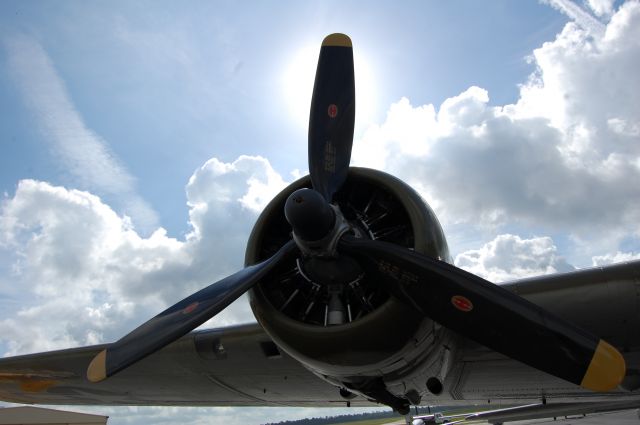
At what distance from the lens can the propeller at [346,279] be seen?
14.3 ft

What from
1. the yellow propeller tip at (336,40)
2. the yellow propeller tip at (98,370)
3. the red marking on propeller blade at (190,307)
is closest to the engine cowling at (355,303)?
the red marking on propeller blade at (190,307)

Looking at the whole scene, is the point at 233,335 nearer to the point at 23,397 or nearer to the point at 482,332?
the point at 482,332

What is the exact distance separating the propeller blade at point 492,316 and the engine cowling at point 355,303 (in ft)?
1.07

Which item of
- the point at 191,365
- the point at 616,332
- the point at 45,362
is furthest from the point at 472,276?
the point at 45,362

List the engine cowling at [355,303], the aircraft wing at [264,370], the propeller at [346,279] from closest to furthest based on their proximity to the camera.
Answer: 1. the propeller at [346,279]
2. the engine cowling at [355,303]
3. the aircraft wing at [264,370]

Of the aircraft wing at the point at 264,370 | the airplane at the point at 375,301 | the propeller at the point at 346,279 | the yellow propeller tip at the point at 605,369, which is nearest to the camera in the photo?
the yellow propeller tip at the point at 605,369

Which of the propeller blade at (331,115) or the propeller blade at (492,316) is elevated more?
the propeller blade at (331,115)

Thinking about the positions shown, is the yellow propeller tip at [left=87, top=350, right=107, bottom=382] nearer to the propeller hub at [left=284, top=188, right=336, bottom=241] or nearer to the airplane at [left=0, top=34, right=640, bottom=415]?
the airplane at [left=0, top=34, right=640, bottom=415]

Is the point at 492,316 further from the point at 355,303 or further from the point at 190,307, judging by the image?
the point at 190,307

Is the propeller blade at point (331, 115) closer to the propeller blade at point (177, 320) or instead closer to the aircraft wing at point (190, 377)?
the propeller blade at point (177, 320)

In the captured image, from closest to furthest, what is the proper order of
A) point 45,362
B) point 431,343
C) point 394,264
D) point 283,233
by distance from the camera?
1. point 394,264
2. point 431,343
3. point 283,233
4. point 45,362

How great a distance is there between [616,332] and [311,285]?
12.4 feet

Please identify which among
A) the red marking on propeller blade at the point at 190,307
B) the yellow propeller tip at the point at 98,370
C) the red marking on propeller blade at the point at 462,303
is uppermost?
the red marking on propeller blade at the point at 190,307

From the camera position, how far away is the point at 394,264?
5105 millimetres
